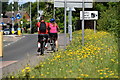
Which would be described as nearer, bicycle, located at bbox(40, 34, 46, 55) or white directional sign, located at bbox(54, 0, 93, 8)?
bicycle, located at bbox(40, 34, 46, 55)

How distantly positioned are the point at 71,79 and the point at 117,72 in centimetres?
142

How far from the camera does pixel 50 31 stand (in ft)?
53.5

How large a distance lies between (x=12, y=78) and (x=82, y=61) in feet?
9.17

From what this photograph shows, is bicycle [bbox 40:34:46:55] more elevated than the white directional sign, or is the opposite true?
the white directional sign

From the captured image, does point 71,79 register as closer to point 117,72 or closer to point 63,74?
point 63,74

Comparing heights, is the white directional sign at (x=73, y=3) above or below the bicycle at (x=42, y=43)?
above

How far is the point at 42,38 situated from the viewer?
15.2 meters

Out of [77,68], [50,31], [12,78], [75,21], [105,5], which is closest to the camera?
[12,78]

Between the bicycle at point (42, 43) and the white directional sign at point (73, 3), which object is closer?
the bicycle at point (42, 43)

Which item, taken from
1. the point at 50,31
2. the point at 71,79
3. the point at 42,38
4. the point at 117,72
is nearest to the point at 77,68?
the point at 117,72

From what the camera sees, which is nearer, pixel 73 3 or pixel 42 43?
pixel 42 43

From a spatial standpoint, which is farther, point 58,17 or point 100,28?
point 58,17

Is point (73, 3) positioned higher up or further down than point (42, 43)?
higher up

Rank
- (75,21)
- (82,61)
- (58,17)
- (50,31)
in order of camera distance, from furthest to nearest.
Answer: (58,17) < (75,21) < (50,31) < (82,61)
